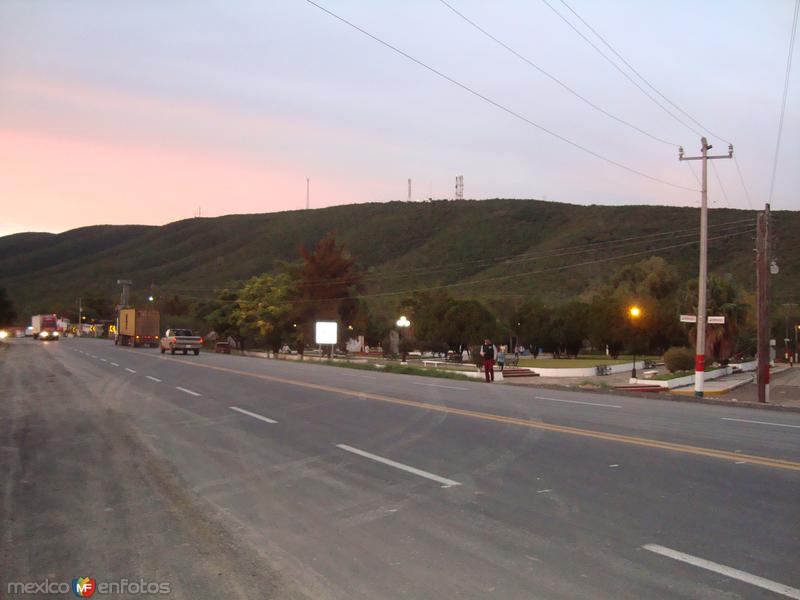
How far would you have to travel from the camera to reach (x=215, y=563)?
6152 mm

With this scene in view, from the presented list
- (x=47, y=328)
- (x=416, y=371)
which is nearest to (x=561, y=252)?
(x=47, y=328)

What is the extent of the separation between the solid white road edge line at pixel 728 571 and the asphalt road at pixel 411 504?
2 cm

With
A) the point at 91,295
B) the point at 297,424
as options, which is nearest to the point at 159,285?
the point at 91,295

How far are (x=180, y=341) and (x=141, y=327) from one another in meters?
17.8

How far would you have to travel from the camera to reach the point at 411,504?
7.97 m

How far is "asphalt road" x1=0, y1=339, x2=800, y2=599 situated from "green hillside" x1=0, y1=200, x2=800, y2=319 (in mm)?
83488

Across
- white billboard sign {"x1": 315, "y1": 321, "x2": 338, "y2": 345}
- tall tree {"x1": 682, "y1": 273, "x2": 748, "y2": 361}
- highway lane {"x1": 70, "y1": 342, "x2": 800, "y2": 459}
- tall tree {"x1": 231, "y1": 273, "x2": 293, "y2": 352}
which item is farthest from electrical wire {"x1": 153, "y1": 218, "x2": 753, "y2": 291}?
highway lane {"x1": 70, "y1": 342, "x2": 800, "y2": 459}

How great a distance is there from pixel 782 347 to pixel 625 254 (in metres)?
26.6

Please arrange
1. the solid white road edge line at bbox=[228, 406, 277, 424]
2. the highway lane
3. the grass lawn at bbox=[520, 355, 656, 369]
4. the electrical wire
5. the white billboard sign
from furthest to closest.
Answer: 1. the electrical wire
2. the white billboard sign
3. the grass lawn at bbox=[520, 355, 656, 369]
4. the solid white road edge line at bbox=[228, 406, 277, 424]
5. the highway lane

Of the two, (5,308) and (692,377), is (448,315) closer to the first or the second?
(692,377)

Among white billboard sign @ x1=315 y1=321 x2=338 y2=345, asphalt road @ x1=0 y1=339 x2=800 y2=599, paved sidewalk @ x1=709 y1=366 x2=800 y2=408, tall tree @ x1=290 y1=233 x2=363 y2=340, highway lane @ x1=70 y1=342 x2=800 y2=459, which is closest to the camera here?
asphalt road @ x1=0 y1=339 x2=800 y2=599

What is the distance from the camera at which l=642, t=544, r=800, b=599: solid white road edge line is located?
5.32m

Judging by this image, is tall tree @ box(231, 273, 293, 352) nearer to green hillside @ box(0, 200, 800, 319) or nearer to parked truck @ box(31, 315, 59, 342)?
green hillside @ box(0, 200, 800, 319)

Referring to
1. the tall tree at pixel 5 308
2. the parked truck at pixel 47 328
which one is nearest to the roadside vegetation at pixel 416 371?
the tall tree at pixel 5 308
